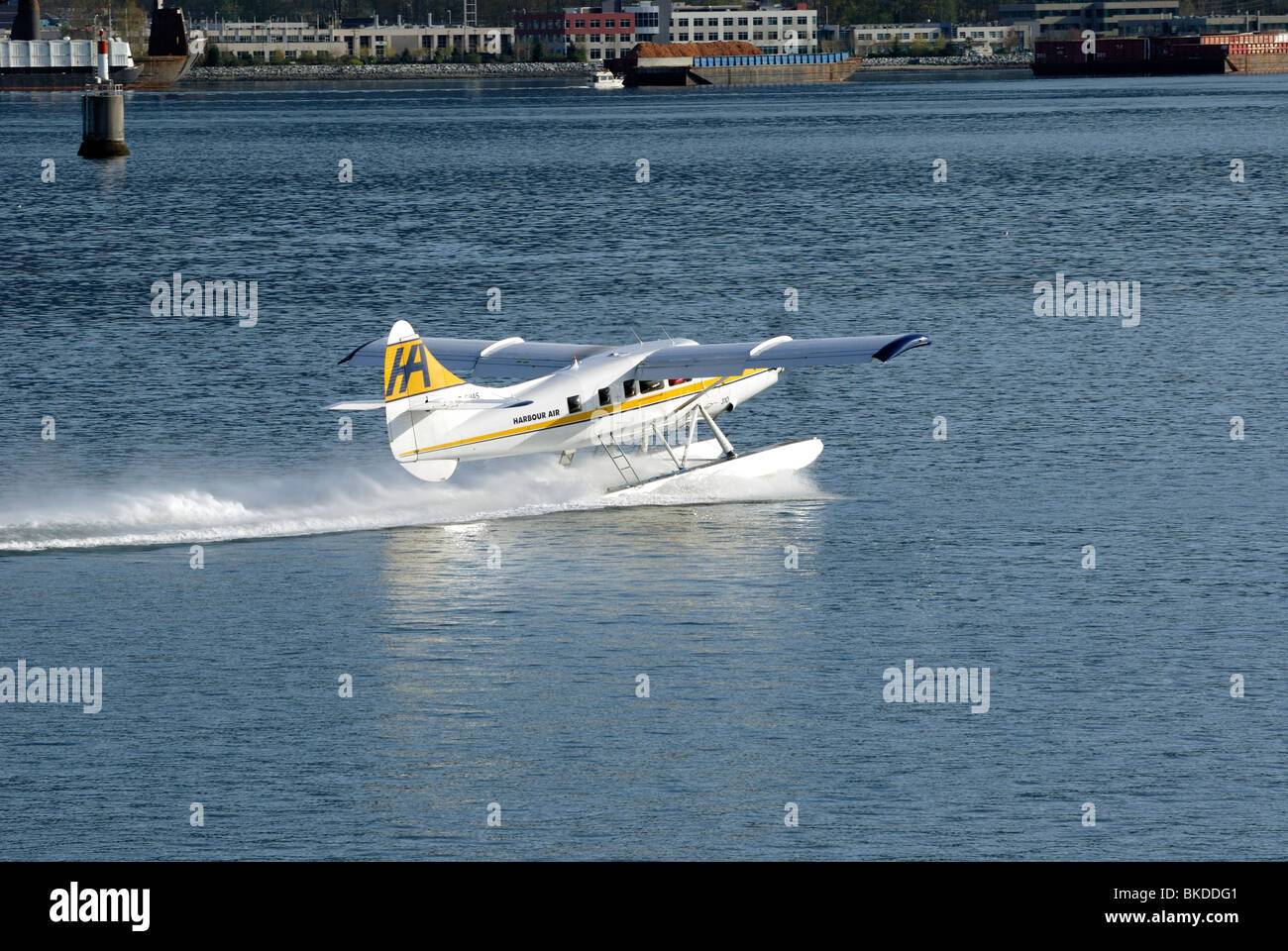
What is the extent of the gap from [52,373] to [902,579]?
31.8m

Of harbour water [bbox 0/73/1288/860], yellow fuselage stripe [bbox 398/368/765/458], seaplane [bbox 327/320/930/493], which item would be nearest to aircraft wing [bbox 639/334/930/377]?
seaplane [bbox 327/320/930/493]

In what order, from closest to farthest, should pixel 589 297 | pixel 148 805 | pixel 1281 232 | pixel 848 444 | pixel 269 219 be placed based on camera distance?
1. pixel 148 805
2. pixel 848 444
3. pixel 589 297
4. pixel 1281 232
5. pixel 269 219

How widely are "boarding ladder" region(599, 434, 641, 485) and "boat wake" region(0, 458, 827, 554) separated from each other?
359mm

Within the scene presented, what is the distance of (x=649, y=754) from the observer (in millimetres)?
23953

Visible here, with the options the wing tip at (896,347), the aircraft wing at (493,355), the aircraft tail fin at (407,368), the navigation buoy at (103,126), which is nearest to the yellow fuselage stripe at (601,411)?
the aircraft tail fin at (407,368)

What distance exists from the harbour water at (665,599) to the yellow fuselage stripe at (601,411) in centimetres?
180

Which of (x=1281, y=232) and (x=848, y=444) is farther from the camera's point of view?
(x=1281, y=232)

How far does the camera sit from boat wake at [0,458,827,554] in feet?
113

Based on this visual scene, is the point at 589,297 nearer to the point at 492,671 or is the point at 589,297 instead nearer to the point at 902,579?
the point at 902,579

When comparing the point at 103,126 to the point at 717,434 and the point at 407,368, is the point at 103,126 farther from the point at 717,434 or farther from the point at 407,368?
the point at 407,368

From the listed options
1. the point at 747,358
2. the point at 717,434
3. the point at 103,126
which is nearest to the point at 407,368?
the point at 747,358

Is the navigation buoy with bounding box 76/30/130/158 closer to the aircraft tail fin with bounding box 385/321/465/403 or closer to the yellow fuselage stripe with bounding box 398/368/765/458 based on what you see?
the yellow fuselage stripe with bounding box 398/368/765/458

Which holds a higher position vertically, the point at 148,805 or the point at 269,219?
the point at 269,219
